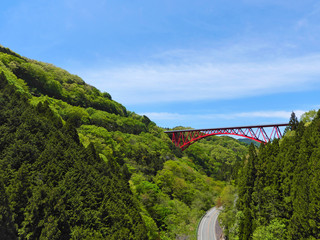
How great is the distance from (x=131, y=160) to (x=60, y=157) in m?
29.3

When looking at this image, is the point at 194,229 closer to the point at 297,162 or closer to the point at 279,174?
the point at 279,174

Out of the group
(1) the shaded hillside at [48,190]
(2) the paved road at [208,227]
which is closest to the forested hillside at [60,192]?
(1) the shaded hillside at [48,190]

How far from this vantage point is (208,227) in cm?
3897

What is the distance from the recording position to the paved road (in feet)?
116

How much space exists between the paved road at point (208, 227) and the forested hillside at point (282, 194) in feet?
12.4

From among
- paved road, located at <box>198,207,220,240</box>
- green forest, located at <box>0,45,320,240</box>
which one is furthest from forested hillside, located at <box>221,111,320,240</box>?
paved road, located at <box>198,207,220,240</box>

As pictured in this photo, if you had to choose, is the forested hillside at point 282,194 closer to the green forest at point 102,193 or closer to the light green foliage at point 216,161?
the green forest at point 102,193

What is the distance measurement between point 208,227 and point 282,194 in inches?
681

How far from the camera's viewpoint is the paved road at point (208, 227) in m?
35.5

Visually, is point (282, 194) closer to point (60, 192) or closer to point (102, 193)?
point (102, 193)

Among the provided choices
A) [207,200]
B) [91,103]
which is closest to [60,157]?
[207,200]

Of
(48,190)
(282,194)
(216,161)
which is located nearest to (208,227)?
(282,194)

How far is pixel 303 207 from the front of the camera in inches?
803

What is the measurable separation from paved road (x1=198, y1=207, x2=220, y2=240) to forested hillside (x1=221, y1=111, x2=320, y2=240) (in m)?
3.77
